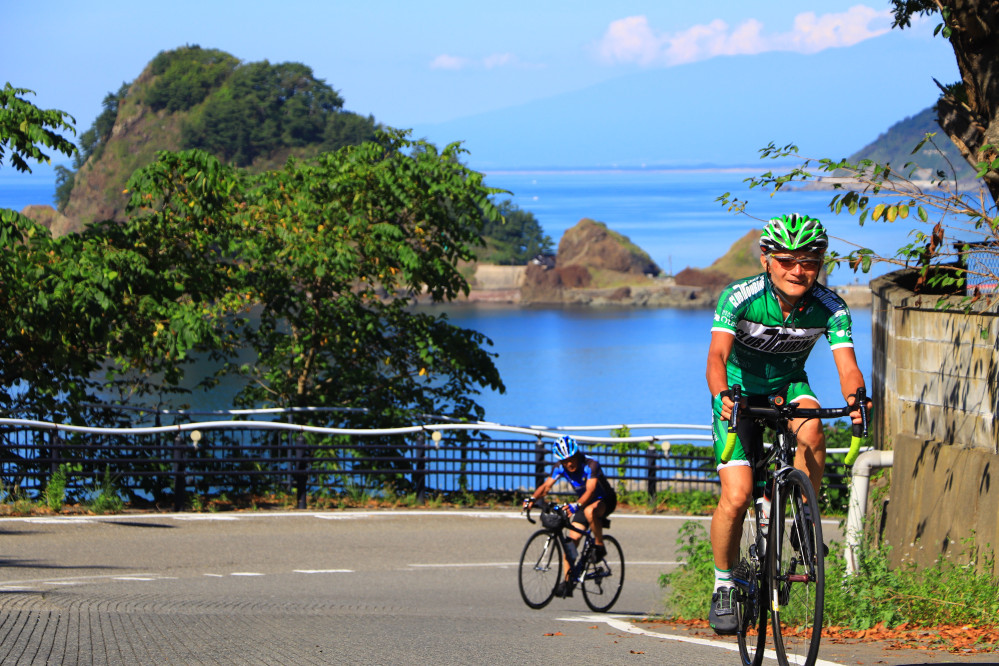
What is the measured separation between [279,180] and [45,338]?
254 inches

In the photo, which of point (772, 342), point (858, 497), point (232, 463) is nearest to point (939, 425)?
point (858, 497)

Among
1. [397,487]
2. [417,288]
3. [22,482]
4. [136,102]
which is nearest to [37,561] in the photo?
[22,482]

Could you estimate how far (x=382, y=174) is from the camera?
20.1 m

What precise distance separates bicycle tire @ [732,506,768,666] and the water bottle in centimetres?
4

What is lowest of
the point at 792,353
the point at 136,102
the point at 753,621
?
the point at 753,621

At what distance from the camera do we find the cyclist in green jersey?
214 inches

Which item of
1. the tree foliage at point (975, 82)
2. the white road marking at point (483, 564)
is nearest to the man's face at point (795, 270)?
the tree foliage at point (975, 82)

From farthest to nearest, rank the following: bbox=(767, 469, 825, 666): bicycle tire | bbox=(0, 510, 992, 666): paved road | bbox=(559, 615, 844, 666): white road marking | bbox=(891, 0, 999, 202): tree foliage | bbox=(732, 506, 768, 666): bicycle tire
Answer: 1. bbox=(891, 0, 999, 202): tree foliage
2. bbox=(0, 510, 992, 666): paved road
3. bbox=(559, 615, 844, 666): white road marking
4. bbox=(732, 506, 768, 666): bicycle tire
5. bbox=(767, 469, 825, 666): bicycle tire

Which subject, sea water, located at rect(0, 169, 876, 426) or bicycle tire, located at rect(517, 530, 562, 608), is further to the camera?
sea water, located at rect(0, 169, 876, 426)

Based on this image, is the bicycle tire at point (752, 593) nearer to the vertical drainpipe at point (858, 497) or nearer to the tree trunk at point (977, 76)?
the vertical drainpipe at point (858, 497)

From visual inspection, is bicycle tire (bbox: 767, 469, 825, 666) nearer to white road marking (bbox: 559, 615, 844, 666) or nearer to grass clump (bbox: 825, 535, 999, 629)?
white road marking (bbox: 559, 615, 844, 666)

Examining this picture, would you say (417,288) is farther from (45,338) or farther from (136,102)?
(136,102)

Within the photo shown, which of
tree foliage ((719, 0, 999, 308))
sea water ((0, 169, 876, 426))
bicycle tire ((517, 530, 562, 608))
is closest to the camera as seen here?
tree foliage ((719, 0, 999, 308))

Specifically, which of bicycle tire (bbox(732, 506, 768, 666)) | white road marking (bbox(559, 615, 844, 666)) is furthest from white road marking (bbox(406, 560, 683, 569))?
bicycle tire (bbox(732, 506, 768, 666))
